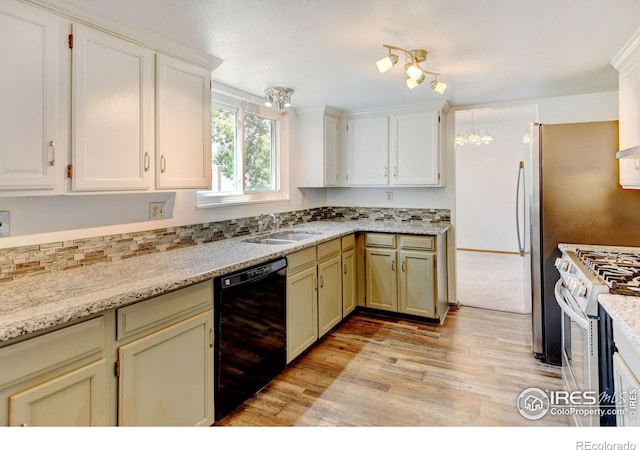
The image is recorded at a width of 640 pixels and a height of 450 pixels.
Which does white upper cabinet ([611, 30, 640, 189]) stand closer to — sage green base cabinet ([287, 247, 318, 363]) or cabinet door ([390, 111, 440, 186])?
cabinet door ([390, 111, 440, 186])

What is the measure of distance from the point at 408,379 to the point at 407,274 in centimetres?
121

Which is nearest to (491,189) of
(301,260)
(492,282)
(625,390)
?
(492,282)

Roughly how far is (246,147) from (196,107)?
1.07 m

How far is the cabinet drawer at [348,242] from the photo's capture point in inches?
136

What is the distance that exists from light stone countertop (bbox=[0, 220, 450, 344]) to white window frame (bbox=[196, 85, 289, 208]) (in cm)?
42

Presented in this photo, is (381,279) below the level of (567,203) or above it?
below

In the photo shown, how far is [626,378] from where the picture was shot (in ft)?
4.09

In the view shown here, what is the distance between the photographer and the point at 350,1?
67.7 inches

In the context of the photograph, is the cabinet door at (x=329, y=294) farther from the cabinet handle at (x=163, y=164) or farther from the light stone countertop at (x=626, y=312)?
the light stone countertop at (x=626, y=312)

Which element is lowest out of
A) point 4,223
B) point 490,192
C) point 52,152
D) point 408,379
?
point 408,379

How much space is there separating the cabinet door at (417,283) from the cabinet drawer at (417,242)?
5 cm

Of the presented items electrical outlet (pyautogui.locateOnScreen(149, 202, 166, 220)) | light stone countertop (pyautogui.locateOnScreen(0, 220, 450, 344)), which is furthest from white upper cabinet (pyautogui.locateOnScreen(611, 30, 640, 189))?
electrical outlet (pyautogui.locateOnScreen(149, 202, 166, 220))

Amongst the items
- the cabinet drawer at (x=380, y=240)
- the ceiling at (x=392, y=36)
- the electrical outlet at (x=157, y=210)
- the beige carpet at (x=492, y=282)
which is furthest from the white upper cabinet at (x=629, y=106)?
the electrical outlet at (x=157, y=210)

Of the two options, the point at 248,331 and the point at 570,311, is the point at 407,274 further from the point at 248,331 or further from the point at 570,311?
the point at 248,331
